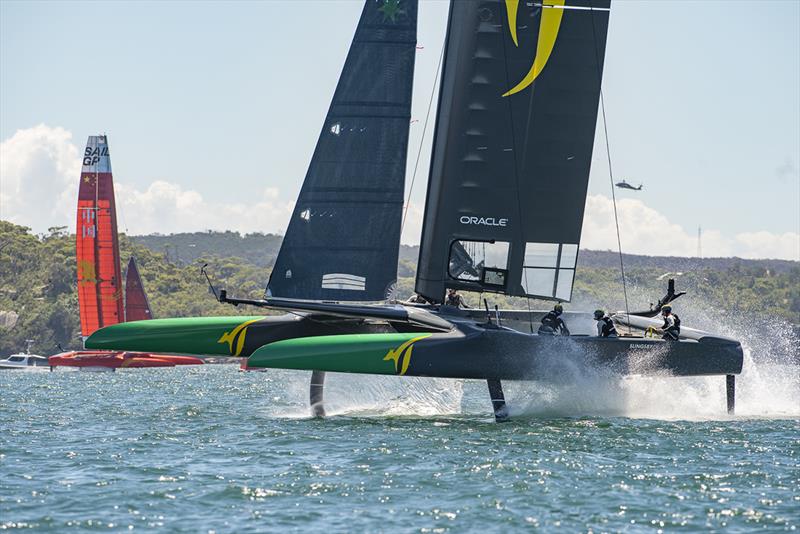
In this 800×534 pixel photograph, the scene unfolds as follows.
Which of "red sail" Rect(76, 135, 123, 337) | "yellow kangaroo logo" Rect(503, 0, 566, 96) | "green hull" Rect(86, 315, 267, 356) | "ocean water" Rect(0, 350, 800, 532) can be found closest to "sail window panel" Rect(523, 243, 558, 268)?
"ocean water" Rect(0, 350, 800, 532)

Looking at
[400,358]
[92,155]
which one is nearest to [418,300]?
[400,358]

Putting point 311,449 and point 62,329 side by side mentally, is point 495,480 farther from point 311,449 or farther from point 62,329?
point 62,329

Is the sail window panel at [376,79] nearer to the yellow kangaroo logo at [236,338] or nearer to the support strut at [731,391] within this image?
the yellow kangaroo logo at [236,338]

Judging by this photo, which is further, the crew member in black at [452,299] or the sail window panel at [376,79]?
the crew member in black at [452,299]

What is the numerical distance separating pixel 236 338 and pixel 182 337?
66cm

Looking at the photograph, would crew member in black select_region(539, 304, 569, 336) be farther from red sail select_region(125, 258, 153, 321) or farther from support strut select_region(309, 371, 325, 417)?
red sail select_region(125, 258, 153, 321)

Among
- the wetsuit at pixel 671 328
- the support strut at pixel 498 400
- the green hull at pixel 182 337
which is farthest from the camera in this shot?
the wetsuit at pixel 671 328

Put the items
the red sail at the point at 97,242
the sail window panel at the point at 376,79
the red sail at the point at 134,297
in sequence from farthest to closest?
the red sail at the point at 134,297 → the red sail at the point at 97,242 → the sail window panel at the point at 376,79

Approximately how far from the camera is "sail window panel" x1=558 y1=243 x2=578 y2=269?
16156 millimetres

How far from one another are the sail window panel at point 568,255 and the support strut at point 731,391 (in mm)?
2534

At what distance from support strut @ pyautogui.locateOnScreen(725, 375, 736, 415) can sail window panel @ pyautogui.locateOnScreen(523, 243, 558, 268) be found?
2755 millimetres

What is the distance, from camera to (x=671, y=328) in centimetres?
1571

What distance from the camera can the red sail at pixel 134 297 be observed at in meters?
45.7

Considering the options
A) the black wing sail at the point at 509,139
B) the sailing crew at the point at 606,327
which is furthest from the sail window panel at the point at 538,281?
the sailing crew at the point at 606,327
